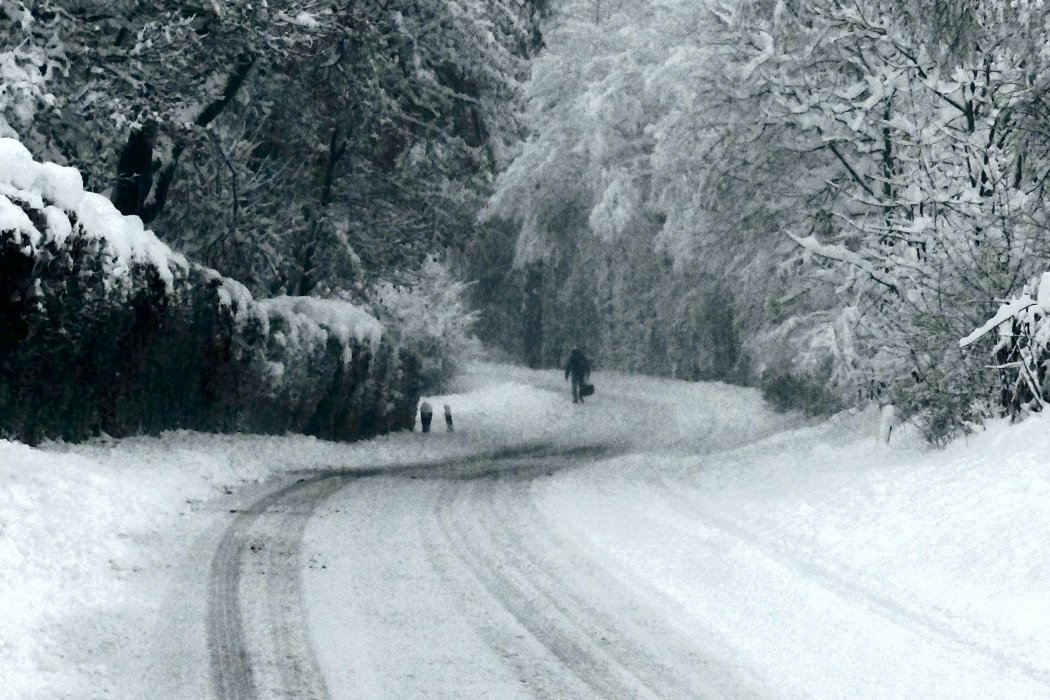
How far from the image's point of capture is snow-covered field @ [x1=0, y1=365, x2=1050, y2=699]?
6.34 metres

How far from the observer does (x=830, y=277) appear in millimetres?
17172

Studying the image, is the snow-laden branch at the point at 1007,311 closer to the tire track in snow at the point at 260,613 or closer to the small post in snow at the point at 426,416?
the tire track in snow at the point at 260,613

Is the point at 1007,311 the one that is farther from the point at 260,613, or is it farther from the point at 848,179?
the point at 848,179

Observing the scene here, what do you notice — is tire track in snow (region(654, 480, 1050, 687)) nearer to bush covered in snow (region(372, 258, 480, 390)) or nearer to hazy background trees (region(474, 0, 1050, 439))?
hazy background trees (region(474, 0, 1050, 439))

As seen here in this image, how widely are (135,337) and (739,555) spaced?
7.90 meters

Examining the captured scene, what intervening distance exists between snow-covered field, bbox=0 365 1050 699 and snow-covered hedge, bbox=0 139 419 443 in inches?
22.3

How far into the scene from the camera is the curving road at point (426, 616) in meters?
6.05

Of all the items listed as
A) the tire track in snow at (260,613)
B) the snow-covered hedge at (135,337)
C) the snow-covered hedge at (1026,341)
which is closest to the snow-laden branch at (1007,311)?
the snow-covered hedge at (1026,341)

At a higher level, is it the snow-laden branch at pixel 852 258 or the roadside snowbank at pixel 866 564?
the snow-laden branch at pixel 852 258

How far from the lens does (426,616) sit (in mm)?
7324

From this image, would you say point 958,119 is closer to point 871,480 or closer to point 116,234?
point 871,480

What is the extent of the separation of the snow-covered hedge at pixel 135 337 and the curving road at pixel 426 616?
297 cm

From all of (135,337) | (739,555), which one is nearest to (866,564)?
(739,555)

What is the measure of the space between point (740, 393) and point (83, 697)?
104ft
